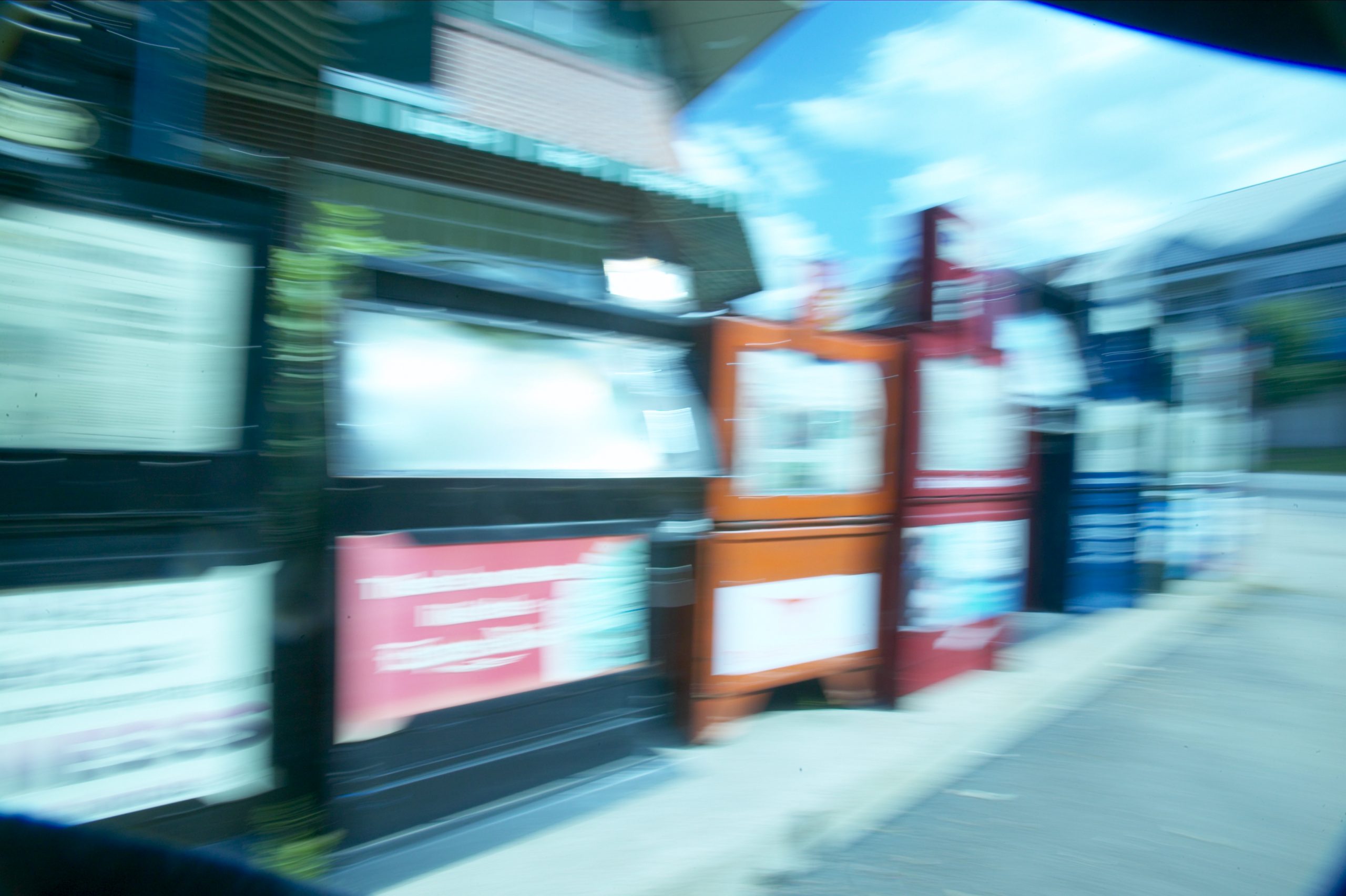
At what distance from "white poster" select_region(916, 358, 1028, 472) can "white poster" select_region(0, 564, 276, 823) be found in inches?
122

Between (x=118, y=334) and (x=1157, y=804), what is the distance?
369 centimetres

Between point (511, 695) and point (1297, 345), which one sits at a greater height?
point (1297, 345)

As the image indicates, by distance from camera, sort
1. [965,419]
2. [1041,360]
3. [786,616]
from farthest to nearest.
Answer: [1041,360]
[965,419]
[786,616]

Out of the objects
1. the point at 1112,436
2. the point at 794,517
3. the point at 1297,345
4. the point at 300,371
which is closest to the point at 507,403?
the point at 300,371

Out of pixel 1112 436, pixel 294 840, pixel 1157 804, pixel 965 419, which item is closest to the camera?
pixel 294 840

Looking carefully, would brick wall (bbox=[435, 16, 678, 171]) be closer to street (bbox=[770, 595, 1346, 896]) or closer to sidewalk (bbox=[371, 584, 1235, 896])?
sidewalk (bbox=[371, 584, 1235, 896])

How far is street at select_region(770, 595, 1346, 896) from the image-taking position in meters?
2.39

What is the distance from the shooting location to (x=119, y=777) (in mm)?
1937

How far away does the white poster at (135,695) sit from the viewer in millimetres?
1787

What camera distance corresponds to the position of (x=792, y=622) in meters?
3.62

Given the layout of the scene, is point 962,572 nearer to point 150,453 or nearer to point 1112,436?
point 1112,436

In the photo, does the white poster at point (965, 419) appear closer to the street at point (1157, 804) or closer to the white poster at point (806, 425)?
the white poster at point (806, 425)

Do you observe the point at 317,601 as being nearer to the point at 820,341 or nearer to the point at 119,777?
the point at 119,777

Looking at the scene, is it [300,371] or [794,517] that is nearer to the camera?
[300,371]
